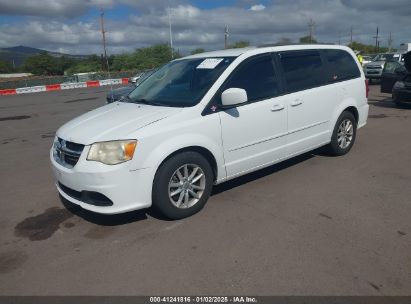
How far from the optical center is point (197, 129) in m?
4.07

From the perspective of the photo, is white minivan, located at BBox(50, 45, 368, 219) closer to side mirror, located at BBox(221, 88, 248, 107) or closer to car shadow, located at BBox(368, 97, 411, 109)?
side mirror, located at BBox(221, 88, 248, 107)

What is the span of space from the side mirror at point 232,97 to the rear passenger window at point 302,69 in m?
1.18

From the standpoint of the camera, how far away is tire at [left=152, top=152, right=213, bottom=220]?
153 inches

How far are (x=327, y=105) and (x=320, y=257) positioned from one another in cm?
304

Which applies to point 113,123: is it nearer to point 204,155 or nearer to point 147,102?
point 147,102

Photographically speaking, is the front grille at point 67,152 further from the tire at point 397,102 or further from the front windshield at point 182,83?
the tire at point 397,102

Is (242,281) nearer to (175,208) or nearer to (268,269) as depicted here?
(268,269)

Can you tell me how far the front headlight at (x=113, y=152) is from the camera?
3670 mm

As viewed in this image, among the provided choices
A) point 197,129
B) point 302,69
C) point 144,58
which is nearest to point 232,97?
point 197,129

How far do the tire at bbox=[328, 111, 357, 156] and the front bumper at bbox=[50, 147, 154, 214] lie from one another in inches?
138

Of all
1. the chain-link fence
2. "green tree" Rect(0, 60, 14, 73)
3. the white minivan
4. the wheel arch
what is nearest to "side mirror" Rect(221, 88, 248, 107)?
the white minivan

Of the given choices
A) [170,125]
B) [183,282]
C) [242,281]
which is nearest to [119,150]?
[170,125]

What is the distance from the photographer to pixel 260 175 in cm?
547

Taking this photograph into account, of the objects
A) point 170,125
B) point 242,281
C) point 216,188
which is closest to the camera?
point 242,281
